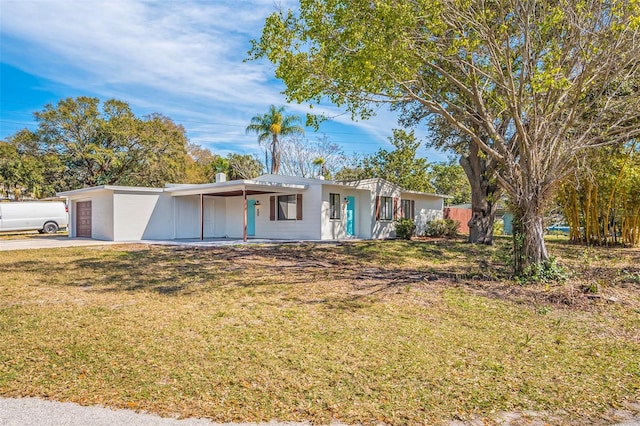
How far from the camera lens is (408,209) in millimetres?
22125

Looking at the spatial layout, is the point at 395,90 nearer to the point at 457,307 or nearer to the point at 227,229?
the point at 457,307

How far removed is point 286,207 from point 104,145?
59.0 feet

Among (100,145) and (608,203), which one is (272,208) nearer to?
(608,203)

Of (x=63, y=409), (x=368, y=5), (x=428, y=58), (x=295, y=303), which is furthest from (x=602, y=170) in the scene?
(x=63, y=409)

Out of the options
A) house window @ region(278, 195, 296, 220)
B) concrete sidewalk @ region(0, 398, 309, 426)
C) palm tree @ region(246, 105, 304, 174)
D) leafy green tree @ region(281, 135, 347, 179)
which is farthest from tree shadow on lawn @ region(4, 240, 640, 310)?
leafy green tree @ region(281, 135, 347, 179)

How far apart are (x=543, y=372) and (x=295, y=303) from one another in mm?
3508

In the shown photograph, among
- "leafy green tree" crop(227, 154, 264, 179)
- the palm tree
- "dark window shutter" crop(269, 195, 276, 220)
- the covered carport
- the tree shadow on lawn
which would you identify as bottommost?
the tree shadow on lawn

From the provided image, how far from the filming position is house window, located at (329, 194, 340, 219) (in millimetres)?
17228

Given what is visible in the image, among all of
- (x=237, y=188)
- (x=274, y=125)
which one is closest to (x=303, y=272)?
(x=237, y=188)

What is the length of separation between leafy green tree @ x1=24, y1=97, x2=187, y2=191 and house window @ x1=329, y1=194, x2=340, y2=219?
16486mm

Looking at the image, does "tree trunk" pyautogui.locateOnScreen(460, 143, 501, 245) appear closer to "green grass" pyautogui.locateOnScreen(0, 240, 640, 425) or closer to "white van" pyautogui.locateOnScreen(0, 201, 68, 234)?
"green grass" pyautogui.locateOnScreen(0, 240, 640, 425)

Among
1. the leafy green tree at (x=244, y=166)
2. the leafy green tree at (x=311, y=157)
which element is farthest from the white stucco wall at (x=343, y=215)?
the leafy green tree at (x=244, y=166)

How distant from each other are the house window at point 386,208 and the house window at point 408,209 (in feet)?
5.29

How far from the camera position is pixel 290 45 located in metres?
8.70
